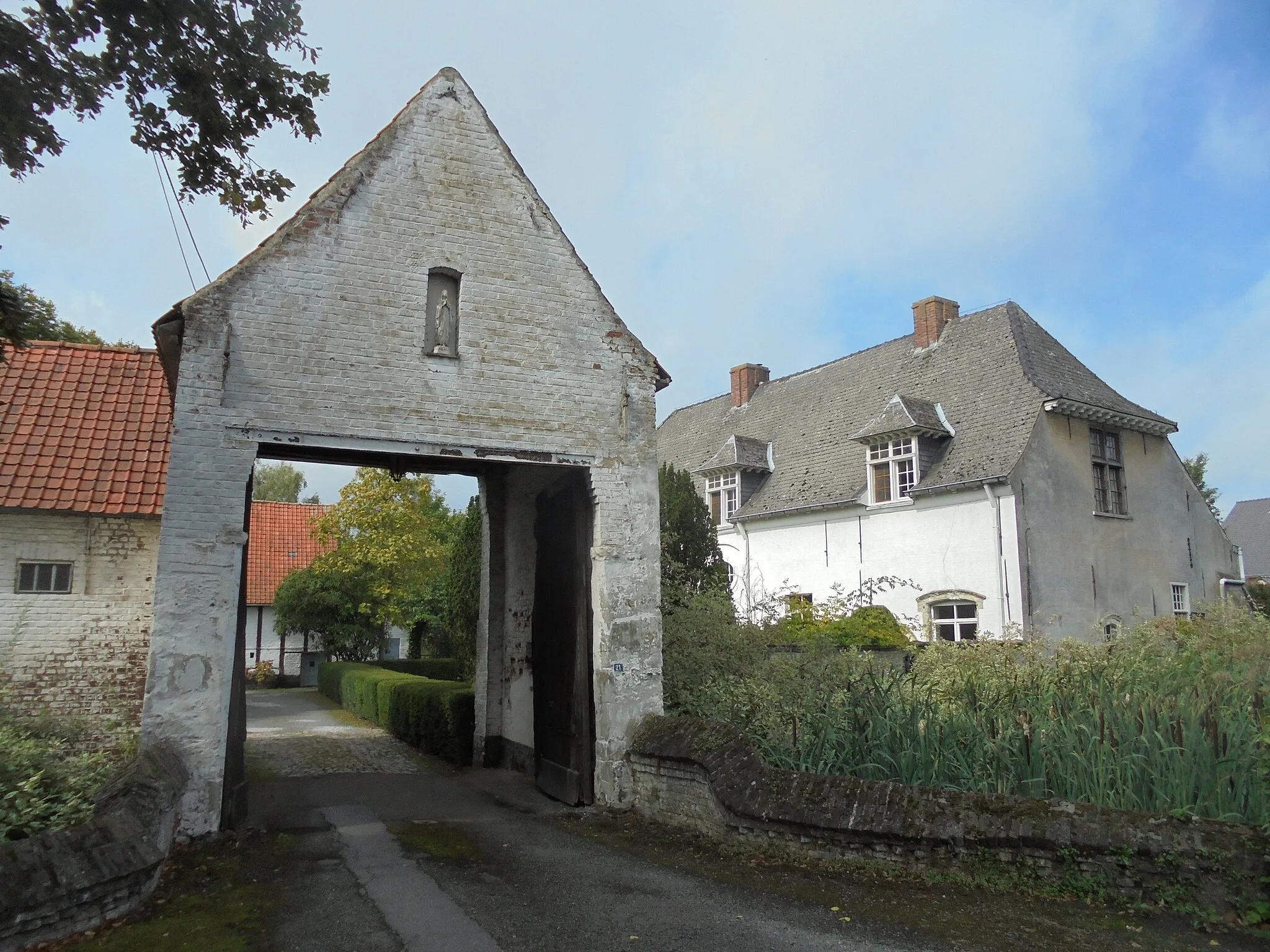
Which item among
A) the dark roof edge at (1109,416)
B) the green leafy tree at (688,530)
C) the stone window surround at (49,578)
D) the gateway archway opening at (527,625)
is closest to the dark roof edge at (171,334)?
the gateway archway opening at (527,625)

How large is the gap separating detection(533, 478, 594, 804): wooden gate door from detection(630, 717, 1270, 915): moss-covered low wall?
1.72 m

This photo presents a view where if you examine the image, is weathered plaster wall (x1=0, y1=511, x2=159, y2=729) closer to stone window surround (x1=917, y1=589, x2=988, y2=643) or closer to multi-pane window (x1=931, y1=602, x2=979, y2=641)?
stone window surround (x1=917, y1=589, x2=988, y2=643)

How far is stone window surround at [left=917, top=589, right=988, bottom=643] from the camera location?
20.4 m

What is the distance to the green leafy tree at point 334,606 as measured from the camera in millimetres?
30156

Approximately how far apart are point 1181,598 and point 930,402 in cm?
824

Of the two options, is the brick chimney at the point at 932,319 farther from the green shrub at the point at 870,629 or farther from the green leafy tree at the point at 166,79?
the green leafy tree at the point at 166,79

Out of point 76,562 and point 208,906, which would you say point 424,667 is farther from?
point 208,906

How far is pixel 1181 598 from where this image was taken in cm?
2367

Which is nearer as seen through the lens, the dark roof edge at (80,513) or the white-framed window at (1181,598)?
the dark roof edge at (80,513)

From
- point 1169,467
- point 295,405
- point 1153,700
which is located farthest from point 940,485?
point 295,405

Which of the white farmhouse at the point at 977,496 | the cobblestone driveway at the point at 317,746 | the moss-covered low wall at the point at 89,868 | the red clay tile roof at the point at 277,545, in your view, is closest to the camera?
A: the moss-covered low wall at the point at 89,868

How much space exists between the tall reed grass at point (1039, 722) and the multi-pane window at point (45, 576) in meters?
8.16

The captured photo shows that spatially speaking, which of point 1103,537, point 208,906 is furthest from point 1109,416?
point 208,906

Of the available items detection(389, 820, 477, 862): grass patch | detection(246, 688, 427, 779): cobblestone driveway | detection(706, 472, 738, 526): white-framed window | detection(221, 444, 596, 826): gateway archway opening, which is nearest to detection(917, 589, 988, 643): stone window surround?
detection(706, 472, 738, 526): white-framed window
